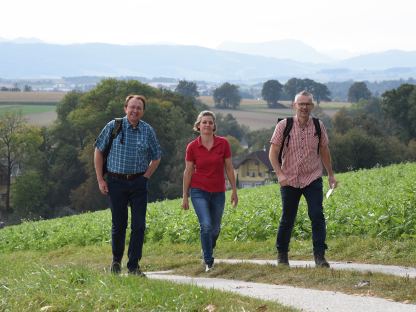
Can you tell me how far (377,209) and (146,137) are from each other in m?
5.30

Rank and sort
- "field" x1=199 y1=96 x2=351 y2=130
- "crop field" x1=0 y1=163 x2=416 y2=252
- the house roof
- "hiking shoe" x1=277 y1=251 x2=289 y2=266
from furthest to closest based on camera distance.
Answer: "field" x1=199 y1=96 x2=351 y2=130 → the house roof → "crop field" x1=0 y1=163 x2=416 y2=252 → "hiking shoe" x1=277 y1=251 x2=289 y2=266

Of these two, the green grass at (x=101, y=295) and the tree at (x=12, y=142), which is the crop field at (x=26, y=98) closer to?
the tree at (x=12, y=142)

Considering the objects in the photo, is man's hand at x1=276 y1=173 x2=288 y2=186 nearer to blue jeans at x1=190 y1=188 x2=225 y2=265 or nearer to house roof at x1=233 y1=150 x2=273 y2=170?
blue jeans at x1=190 y1=188 x2=225 y2=265

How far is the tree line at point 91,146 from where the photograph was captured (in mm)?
65188

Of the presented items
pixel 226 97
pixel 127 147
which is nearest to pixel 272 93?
pixel 226 97

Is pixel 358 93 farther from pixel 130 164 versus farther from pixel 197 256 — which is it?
pixel 130 164

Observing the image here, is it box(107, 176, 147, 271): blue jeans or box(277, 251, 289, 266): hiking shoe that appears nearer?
box(107, 176, 147, 271): blue jeans

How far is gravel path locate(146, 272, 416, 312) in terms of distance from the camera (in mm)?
7805

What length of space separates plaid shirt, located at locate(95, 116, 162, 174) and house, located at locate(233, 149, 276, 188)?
294ft

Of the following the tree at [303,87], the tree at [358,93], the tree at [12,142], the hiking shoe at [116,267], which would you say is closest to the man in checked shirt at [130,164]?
the hiking shoe at [116,267]

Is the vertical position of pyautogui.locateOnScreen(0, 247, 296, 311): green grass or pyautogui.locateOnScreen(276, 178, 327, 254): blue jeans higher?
pyautogui.locateOnScreen(276, 178, 327, 254): blue jeans

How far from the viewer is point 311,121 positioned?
403 inches

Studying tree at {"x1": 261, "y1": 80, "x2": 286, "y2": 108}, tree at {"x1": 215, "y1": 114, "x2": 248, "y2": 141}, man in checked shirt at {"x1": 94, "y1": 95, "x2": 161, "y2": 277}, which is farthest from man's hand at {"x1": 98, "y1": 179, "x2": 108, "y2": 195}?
tree at {"x1": 261, "y1": 80, "x2": 286, "y2": 108}

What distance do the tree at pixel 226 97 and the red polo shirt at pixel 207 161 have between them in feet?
Answer: 510
